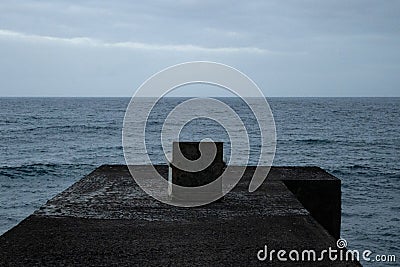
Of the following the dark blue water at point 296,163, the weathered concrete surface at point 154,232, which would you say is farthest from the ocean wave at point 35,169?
the weathered concrete surface at point 154,232

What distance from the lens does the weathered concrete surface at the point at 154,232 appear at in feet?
12.3

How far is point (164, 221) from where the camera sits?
4.70 m

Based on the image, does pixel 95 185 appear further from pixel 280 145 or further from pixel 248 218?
pixel 280 145

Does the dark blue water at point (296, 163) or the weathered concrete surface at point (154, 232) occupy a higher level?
the weathered concrete surface at point (154, 232)

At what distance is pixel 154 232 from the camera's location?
434cm

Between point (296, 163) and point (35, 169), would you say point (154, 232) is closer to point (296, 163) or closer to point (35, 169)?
point (35, 169)

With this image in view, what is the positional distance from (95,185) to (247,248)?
2.72 metres

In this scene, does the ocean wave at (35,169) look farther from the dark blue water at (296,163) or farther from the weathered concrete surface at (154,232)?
the weathered concrete surface at (154,232)

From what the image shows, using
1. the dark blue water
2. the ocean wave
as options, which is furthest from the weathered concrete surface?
the ocean wave

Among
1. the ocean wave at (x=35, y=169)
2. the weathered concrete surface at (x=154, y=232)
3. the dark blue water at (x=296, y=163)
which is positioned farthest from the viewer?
the ocean wave at (x=35, y=169)

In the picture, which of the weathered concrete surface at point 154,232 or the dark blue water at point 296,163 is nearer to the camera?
the weathered concrete surface at point 154,232

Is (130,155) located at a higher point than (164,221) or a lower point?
lower

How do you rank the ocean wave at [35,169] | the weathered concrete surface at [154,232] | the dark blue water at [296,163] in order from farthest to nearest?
the ocean wave at [35,169]
the dark blue water at [296,163]
the weathered concrete surface at [154,232]

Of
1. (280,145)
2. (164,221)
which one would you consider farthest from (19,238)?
(280,145)
